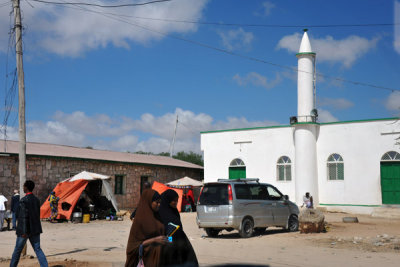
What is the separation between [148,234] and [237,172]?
23.9 metres

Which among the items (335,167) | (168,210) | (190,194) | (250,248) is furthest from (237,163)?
(168,210)

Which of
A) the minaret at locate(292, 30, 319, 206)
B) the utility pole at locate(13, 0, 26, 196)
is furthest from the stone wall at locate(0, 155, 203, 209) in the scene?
the utility pole at locate(13, 0, 26, 196)

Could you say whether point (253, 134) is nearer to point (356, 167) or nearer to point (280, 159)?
point (280, 159)

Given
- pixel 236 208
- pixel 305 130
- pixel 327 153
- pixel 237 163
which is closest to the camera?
pixel 236 208

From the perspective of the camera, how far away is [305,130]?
88.3 feet

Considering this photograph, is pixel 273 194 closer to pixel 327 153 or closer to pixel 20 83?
pixel 20 83

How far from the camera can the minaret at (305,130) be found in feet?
86.7

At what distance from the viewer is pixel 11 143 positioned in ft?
86.0

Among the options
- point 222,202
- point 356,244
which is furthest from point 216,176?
point 356,244

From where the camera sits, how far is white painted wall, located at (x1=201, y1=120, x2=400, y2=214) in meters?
25.0

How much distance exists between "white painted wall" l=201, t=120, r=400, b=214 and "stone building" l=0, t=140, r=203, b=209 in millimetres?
4587

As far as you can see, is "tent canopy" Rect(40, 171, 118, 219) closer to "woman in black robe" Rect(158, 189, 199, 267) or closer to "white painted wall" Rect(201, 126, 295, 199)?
"white painted wall" Rect(201, 126, 295, 199)

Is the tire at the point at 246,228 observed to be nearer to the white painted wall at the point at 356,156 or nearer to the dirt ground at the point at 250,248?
the dirt ground at the point at 250,248

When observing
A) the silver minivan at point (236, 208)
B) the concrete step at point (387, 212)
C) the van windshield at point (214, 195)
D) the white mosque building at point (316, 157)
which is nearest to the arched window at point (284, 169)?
the white mosque building at point (316, 157)
